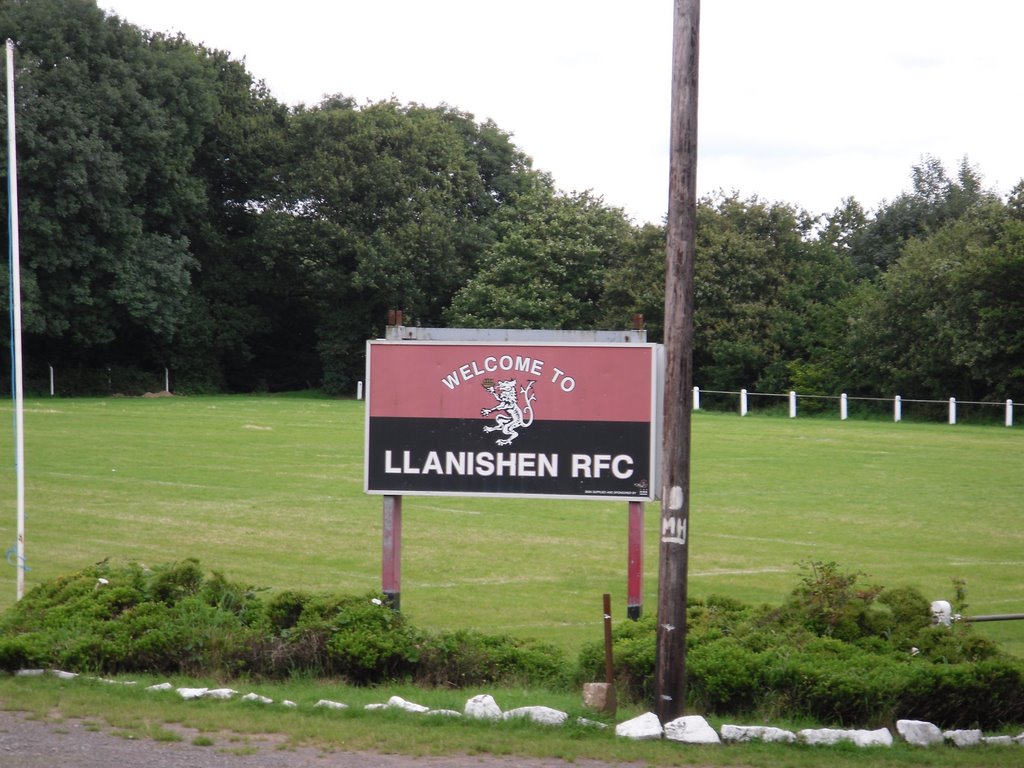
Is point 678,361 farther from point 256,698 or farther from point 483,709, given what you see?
point 256,698

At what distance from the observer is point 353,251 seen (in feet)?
204

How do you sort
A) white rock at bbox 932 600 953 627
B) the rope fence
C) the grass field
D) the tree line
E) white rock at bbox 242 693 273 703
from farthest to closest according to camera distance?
the tree line → the rope fence → the grass field → white rock at bbox 932 600 953 627 → white rock at bbox 242 693 273 703

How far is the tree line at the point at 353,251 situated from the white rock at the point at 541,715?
133 ft

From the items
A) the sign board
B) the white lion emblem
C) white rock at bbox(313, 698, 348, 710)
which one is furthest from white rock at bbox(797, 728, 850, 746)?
the white lion emblem

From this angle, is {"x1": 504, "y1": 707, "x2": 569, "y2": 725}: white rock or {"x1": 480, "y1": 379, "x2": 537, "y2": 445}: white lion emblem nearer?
{"x1": 504, "y1": 707, "x2": 569, "y2": 725}: white rock

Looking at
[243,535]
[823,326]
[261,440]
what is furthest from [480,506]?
[823,326]

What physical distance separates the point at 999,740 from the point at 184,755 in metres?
4.77

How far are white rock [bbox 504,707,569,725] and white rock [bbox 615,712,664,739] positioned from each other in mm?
362

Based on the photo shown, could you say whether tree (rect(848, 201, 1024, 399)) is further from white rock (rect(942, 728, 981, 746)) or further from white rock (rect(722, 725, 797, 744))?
white rock (rect(722, 725, 797, 744))

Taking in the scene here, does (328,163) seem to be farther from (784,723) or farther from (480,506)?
(784,723)

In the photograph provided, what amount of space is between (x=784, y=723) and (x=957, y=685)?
112cm

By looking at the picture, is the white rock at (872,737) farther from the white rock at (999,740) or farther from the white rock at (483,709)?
the white rock at (483,709)

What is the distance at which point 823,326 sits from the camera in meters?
54.8

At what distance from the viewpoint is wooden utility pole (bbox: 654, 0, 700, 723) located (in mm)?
8320
